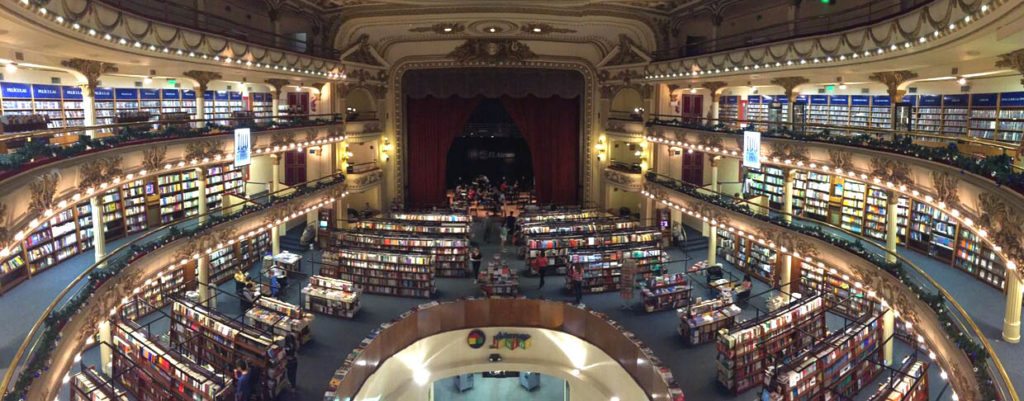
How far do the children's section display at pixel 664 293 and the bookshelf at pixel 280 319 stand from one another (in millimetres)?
7760

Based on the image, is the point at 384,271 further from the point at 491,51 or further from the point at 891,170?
the point at 891,170

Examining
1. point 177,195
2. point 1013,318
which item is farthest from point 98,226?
point 1013,318

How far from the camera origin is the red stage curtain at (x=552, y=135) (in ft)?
81.9

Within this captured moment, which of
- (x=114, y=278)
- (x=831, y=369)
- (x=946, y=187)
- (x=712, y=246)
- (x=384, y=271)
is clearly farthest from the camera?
(x=712, y=246)

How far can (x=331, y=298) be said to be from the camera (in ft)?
48.7

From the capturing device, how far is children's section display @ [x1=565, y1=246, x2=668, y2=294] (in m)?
16.9

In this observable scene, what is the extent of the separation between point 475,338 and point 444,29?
11045mm

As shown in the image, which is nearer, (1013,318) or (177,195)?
(1013,318)

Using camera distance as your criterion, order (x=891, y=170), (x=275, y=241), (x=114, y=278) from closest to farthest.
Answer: (x=114, y=278) → (x=891, y=170) → (x=275, y=241)

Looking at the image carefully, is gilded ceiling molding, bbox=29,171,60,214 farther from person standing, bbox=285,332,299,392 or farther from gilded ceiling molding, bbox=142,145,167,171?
person standing, bbox=285,332,299,392

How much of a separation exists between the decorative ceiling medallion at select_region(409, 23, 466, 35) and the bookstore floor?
28.9 ft

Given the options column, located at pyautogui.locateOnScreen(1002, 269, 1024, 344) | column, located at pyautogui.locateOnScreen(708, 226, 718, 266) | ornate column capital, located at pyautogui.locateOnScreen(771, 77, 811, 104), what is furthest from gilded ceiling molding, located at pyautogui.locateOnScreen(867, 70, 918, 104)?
column, located at pyautogui.locateOnScreen(708, 226, 718, 266)

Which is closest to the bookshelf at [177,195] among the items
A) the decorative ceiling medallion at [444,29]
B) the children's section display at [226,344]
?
the children's section display at [226,344]

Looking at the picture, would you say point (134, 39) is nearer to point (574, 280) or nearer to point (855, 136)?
point (574, 280)
